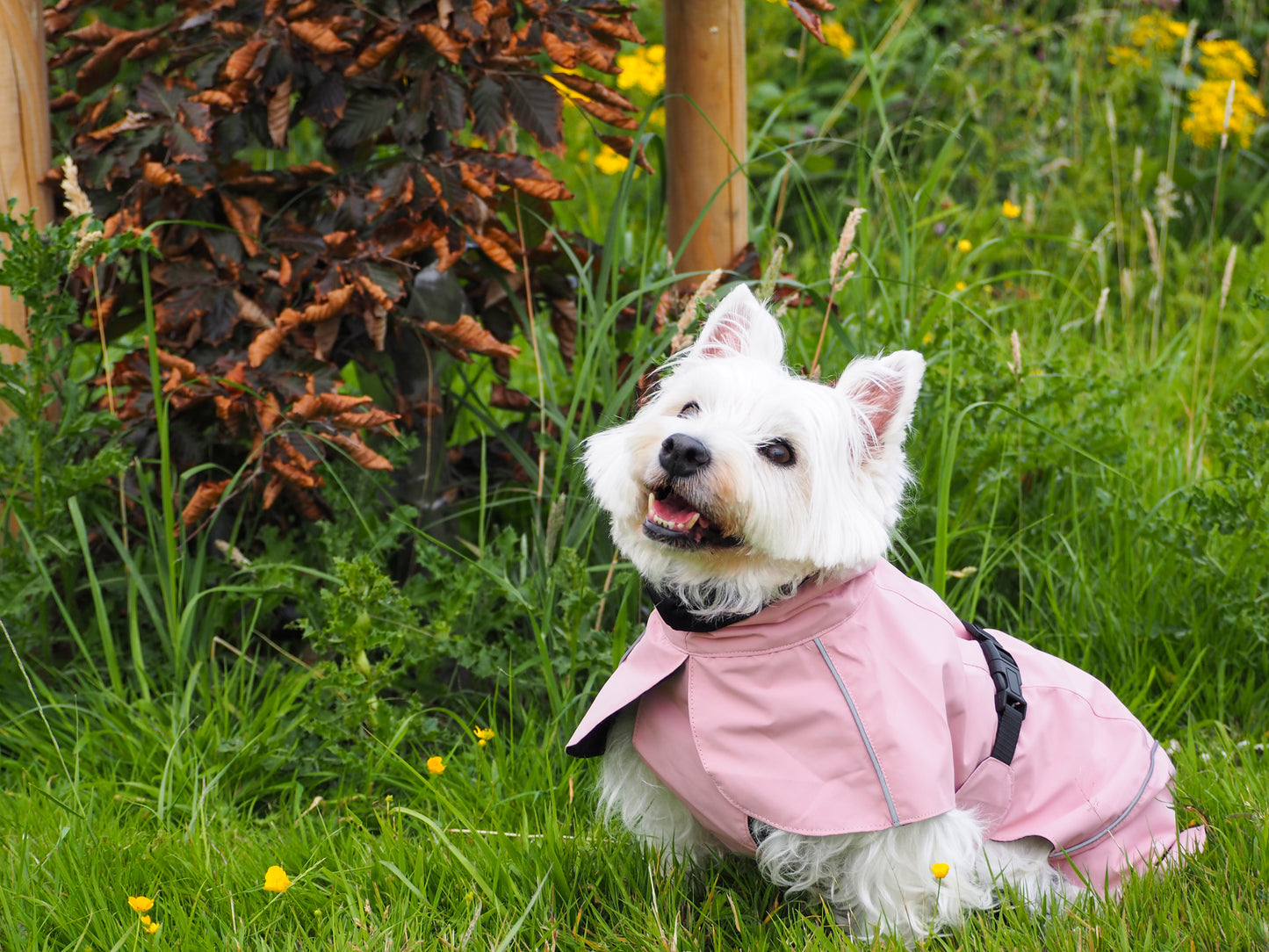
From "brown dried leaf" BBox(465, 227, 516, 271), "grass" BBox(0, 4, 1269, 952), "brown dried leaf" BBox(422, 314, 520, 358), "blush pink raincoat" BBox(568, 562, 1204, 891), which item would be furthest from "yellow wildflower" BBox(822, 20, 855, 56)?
"blush pink raincoat" BBox(568, 562, 1204, 891)

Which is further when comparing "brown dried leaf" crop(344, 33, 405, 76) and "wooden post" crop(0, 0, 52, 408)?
"wooden post" crop(0, 0, 52, 408)

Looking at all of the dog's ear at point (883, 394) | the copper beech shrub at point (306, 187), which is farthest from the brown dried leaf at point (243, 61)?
the dog's ear at point (883, 394)

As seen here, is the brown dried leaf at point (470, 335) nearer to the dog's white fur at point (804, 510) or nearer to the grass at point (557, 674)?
the grass at point (557, 674)

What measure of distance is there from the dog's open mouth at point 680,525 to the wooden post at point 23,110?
1.91 metres

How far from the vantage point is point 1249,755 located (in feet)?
9.29

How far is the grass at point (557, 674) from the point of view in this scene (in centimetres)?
233

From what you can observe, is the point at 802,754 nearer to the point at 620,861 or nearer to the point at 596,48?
the point at 620,861

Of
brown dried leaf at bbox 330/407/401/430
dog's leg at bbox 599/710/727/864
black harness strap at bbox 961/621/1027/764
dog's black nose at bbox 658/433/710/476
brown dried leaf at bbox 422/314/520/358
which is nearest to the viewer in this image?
dog's black nose at bbox 658/433/710/476

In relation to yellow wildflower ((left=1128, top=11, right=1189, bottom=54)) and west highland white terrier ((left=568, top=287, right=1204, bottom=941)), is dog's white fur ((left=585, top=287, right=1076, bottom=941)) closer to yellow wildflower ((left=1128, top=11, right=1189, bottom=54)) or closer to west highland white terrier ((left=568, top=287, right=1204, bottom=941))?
west highland white terrier ((left=568, top=287, right=1204, bottom=941))

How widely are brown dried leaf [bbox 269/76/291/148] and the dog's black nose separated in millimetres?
1413

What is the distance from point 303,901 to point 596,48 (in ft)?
6.75

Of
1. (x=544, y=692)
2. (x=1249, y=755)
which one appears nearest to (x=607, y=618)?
(x=544, y=692)

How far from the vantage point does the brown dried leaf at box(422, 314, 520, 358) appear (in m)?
2.92

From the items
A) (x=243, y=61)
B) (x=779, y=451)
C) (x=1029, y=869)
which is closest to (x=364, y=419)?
(x=243, y=61)
